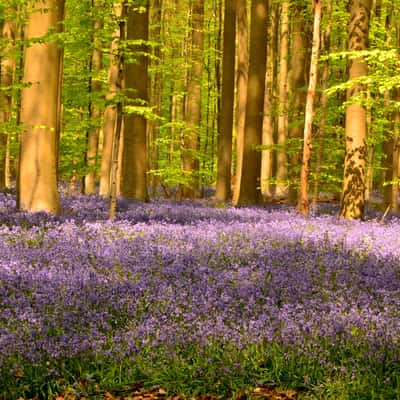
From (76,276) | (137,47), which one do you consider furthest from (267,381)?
(137,47)

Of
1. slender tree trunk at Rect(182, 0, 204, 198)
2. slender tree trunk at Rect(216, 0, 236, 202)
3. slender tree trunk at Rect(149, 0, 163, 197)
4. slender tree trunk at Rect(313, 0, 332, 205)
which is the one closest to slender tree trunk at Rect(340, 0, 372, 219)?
slender tree trunk at Rect(313, 0, 332, 205)

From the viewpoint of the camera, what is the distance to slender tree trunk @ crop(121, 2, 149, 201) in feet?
60.1

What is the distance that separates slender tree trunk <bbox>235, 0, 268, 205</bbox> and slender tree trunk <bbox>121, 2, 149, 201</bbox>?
3.65 m

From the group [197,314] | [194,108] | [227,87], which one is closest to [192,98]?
[194,108]

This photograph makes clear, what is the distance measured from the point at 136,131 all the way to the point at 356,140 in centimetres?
652

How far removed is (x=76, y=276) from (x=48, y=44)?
7.40 m

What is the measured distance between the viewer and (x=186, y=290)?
7.18 m

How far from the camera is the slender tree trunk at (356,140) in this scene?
15.8 meters

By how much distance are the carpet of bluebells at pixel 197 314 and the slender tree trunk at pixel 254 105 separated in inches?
392

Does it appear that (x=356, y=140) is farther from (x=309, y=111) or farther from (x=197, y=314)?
(x=197, y=314)

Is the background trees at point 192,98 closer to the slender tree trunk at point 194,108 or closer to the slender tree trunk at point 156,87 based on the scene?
the slender tree trunk at point 194,108

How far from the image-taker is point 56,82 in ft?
44.0

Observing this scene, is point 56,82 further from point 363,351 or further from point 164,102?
point 164,102

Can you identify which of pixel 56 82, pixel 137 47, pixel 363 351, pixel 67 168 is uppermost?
pixel 137 47
